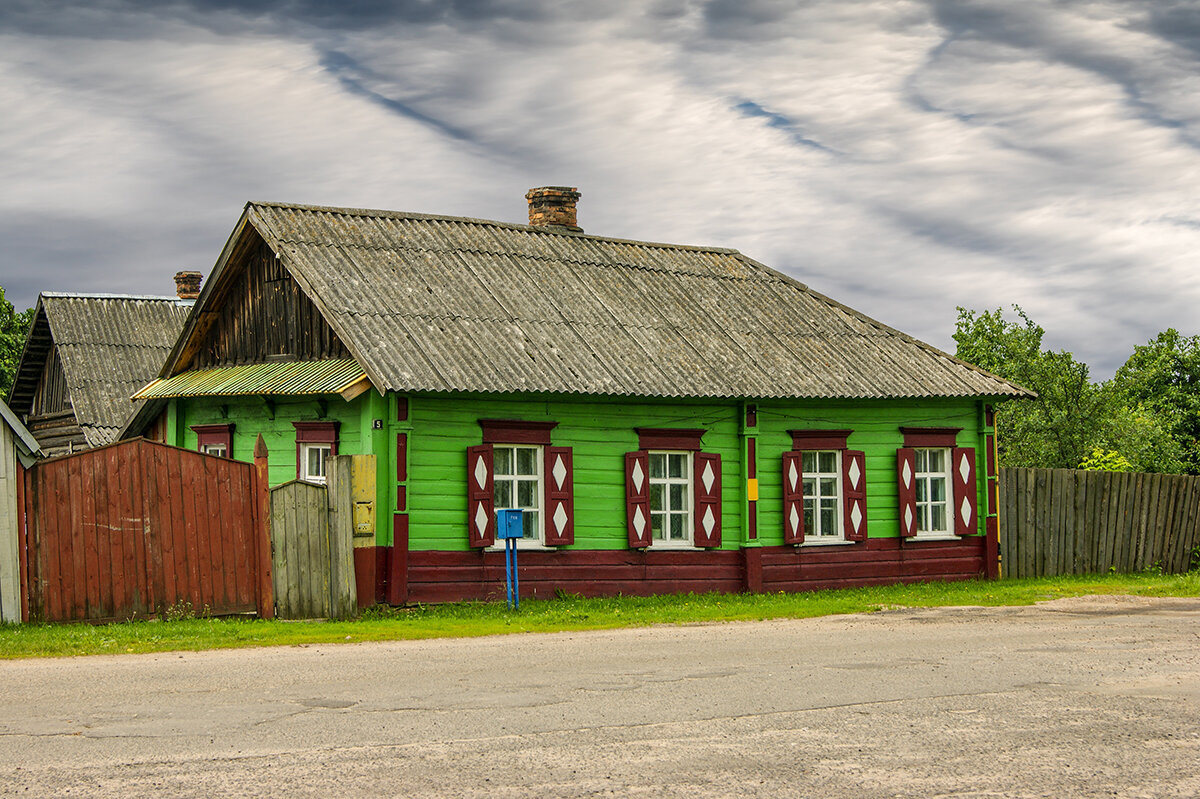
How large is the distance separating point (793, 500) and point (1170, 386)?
34.5m

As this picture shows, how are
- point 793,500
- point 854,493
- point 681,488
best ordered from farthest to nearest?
point 854,493, point 793,500, point 681,488

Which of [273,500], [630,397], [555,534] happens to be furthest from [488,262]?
[273,500]

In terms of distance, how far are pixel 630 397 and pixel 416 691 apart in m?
9.80

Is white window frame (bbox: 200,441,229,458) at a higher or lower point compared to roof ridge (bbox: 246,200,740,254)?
lower

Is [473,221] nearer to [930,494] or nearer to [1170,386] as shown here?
[930,494]

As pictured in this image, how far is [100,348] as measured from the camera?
100 ft

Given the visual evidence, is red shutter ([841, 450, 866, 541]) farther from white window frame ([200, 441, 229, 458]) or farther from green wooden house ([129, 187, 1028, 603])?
white window frame ([200, 441, 229, 458])

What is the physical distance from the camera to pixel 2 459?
539 inches

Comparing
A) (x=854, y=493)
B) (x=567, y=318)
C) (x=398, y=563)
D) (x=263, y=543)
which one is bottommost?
(x=398, y=563)

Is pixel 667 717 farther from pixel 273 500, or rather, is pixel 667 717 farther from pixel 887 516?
pixel 887 516

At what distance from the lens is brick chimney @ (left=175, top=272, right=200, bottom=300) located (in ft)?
120

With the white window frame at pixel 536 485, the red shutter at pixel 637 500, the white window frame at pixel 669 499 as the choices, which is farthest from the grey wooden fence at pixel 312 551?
the white window frame at pixel 669 499

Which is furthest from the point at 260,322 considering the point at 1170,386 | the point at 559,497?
the point at 1170,386

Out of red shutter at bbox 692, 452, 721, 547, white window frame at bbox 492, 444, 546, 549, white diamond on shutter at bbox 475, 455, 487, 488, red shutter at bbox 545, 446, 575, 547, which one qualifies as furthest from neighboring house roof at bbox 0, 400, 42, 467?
red shutter at bbox 692, 452, 721, 547
